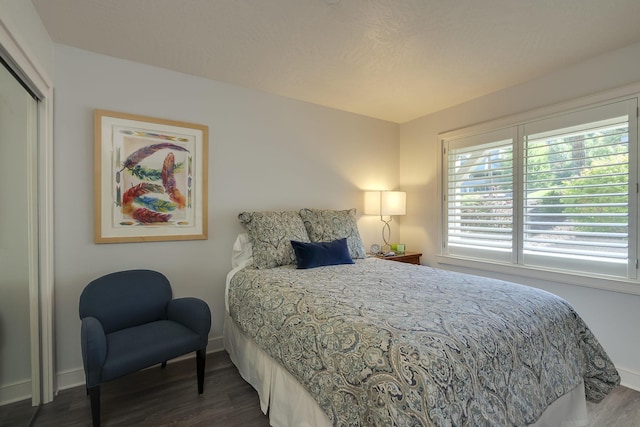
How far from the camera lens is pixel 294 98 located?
321 centimetres

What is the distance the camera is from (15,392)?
1.77 meters

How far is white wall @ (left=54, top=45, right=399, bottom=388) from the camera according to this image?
2199 mm

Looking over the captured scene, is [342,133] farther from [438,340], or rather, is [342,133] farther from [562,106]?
[438,340]

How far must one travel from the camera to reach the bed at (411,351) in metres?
1.03

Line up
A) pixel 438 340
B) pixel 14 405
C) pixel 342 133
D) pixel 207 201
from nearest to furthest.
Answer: pixel 438 340 → pixel 14 405 → pixel 207 201 → pixel 342 133

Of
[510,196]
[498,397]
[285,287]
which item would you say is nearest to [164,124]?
[285,287]

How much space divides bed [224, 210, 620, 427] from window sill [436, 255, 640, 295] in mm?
892

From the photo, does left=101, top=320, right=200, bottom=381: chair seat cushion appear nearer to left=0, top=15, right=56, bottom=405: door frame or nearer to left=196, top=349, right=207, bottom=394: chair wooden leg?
left=196, top=349, right=207, bottom=394: chair wooden leg

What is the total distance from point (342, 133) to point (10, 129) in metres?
2.82

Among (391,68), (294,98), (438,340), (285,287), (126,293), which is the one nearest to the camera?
(438,340)

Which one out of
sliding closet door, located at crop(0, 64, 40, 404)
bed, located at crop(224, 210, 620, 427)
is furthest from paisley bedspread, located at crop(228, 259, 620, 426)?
sliding closet door, located at crop(0, 64, 40, 404)

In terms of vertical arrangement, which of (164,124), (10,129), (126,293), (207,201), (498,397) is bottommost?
(498,397)

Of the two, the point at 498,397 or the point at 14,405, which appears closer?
the point at 498,397

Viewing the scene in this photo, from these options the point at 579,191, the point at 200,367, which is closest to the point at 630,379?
the point at 579,191
